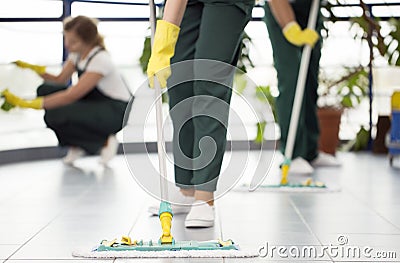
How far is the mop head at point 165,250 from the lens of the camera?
1.93 meters

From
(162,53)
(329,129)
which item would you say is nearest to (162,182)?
(162,53)

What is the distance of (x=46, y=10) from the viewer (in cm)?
493

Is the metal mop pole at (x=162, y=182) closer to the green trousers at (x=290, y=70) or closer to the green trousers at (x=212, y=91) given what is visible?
the green trousers at (x=212, y=91)

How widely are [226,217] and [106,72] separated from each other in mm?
1901

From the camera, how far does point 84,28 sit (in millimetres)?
4246

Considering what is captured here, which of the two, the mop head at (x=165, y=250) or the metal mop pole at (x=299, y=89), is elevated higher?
the metal mop pole at (x=299, y=89)

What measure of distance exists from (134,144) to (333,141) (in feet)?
10.0

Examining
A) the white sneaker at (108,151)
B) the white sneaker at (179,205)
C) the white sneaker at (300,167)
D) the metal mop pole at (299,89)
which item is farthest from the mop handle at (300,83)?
the white sneaker at (108,151)

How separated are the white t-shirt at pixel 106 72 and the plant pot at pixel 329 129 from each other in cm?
114

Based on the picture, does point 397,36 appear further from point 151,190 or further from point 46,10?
point 151,190

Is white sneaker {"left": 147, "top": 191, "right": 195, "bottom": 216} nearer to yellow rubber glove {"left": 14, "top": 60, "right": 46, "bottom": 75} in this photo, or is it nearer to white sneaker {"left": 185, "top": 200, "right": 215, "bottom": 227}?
white sneaker {"left": 185, "top": 200, "right": 215, "bottom": 227}

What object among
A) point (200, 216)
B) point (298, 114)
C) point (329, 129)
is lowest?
point (329, 129)

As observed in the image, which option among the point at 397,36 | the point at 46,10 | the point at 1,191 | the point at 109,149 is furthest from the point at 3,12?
the point at 397,36

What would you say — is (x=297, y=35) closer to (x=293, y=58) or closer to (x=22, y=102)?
(x=293, y=58)
